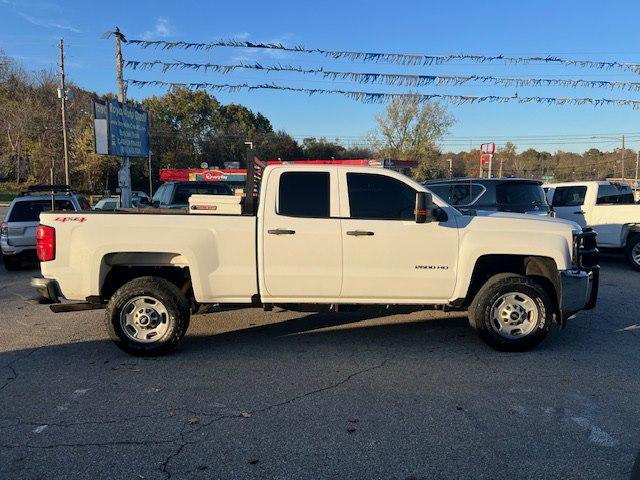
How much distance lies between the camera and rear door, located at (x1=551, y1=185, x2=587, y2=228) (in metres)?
12.3

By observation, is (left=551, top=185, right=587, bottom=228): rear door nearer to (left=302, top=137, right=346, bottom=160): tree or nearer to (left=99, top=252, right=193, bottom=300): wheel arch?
(left=99, top=252, right=193, bottom=300): wheel arch

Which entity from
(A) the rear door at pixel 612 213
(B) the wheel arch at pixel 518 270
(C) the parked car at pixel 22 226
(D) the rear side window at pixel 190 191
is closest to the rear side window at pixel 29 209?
(C) the parked car at pixel 22 226

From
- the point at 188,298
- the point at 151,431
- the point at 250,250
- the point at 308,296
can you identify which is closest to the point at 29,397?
the point at 151,431

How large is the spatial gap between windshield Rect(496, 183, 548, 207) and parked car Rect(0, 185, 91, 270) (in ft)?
31.2

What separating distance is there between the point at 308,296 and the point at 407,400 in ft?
5.36

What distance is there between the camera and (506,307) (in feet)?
17.7

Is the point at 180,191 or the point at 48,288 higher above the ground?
the point at 180,191

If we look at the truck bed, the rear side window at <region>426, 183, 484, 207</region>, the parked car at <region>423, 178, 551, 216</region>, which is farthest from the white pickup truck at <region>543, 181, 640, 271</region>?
the truck bed

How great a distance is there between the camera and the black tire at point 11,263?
1112cm

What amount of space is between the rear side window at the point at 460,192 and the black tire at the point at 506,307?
5.20 meters

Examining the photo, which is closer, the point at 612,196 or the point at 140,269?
the point at 140,269

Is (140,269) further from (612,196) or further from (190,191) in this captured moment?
(612,196)

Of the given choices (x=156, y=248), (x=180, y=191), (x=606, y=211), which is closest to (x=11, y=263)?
(x=180, y=191)

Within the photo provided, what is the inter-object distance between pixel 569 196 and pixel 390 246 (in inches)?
379
